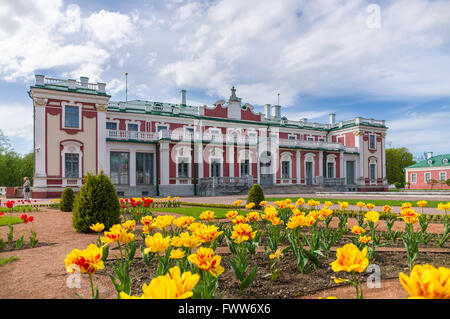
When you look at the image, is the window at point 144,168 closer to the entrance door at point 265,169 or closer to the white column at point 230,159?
the white column at point 230,159

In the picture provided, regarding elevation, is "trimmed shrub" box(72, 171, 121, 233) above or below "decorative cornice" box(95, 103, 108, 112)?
below

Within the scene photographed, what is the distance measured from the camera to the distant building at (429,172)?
41812mm

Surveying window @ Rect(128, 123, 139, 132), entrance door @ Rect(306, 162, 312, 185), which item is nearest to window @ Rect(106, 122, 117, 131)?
window @ Rect(128, 123, 139, 132)

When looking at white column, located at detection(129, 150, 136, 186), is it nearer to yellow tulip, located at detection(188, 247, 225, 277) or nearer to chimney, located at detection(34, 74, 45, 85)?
chimney, located at detection(34, 74, 45, 85)

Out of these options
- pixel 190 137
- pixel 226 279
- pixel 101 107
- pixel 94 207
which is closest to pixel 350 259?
pixel 226 279

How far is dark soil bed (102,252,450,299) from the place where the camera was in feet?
9.31

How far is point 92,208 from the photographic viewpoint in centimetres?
661

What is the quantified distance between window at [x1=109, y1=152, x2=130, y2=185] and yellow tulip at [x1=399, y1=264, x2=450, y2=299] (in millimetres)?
23081

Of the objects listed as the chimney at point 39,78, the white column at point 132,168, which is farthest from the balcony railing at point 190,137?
the chimney at point 39,78

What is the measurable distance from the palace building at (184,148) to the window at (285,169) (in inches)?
4.1

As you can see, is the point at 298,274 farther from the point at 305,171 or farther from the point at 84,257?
the point at 305,171

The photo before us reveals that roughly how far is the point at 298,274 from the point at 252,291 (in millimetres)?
727
